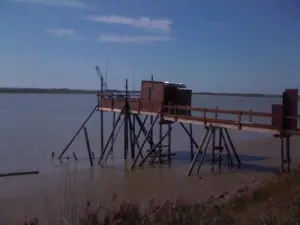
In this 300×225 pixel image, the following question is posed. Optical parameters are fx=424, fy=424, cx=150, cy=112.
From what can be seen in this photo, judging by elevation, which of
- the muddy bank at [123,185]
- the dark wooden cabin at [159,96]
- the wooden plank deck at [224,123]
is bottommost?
the muddy bank at [123,185]

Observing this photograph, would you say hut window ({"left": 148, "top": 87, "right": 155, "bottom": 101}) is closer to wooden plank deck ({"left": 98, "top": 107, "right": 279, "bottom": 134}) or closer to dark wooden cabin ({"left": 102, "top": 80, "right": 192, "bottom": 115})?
dark wooden cabin ({"left": 102, "top": 80, "right": 192, "bottom": 115})

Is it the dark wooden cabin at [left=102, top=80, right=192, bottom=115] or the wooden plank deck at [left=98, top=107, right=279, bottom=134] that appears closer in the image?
the wooden plank deck at [left=98, top=107, right=279, bottom=134]

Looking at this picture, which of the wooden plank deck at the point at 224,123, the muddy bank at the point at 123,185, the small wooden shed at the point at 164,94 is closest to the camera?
the muddy bank at the point at 123,185

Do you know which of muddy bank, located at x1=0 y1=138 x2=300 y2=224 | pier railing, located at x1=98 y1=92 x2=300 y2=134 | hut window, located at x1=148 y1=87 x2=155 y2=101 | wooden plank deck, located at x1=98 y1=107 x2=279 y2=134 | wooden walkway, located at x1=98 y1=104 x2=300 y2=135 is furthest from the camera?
hut window, located at x1=148 y1=87 x2=155 y2=101

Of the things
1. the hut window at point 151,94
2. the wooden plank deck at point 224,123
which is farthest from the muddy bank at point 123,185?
the hut window at point 151,94

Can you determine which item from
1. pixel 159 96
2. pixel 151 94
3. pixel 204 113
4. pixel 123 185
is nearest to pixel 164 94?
pixel 159 96

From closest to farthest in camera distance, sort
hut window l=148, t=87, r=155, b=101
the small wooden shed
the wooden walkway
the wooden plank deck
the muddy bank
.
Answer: the muddy bank → the wooden walkway → the wooden plank deck → the small wooden shed → hut window l=148, t=87, r=155, b=101

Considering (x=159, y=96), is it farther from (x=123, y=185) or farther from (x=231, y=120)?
(x=123, y=185)

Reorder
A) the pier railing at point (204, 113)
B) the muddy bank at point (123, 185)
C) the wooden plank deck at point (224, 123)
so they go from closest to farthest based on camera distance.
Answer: the muddy bank at point (123, 185), the pier railing at point (204, 113), the wooden plank deck at point (224, 123)

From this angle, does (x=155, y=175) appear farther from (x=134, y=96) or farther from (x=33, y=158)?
(x=33, y=158)

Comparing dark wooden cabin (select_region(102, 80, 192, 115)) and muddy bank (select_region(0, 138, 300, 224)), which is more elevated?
dark wooden cabin (select_region(102, 80, 192, 115))

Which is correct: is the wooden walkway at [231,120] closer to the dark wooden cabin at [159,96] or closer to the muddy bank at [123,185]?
the dark wooden cabin at [159,96]

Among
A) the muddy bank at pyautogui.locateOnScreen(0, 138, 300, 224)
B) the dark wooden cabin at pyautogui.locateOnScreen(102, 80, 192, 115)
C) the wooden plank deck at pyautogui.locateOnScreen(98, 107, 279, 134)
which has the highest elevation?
the dark wooden cabin at pyautogui.locateOnScreen(102, 80, 192, 115)

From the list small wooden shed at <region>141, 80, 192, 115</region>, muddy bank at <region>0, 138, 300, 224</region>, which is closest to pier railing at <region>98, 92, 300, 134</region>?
small wooden shed at <region>141, 80, 192, 115</region>
